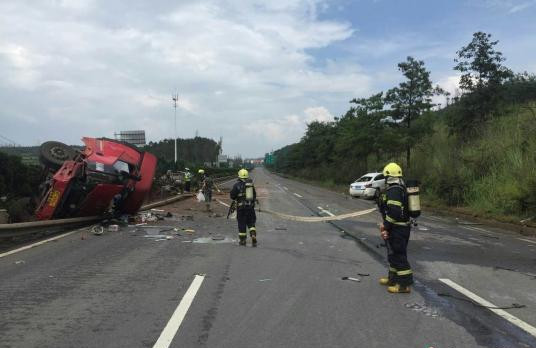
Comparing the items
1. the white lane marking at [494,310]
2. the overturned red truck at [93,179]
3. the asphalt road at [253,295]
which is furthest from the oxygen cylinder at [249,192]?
the white lane marking at [494,310]

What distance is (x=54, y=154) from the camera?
15703mm

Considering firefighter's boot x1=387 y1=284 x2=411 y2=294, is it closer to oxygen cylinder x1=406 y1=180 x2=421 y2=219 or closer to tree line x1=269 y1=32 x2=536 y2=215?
oxygen cylinder x1=406 y1=180 x2=421 y2=219

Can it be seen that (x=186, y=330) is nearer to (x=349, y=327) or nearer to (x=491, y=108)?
(x=349, y=327)

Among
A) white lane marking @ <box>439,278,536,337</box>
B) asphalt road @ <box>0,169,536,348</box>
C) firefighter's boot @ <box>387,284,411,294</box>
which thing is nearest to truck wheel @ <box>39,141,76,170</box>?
asphalt road @ <box>0,169,536,348</box>

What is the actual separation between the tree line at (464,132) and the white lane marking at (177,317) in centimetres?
1428

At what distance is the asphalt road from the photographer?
496 cm

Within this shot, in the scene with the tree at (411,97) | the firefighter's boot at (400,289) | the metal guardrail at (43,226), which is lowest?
the firefighter's boot at (400,289)

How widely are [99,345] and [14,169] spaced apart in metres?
14.6

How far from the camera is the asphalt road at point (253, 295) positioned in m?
4.96

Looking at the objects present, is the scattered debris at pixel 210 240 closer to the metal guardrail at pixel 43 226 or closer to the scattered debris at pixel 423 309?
the metal guardrail at pixel 43 226

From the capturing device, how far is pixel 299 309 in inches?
234

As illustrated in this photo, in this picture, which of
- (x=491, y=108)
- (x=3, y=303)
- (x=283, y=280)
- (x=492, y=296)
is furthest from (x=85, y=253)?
(x=491, y=108)

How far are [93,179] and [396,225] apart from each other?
30.2 ft

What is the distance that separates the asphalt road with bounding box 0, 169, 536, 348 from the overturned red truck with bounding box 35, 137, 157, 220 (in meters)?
1.96
